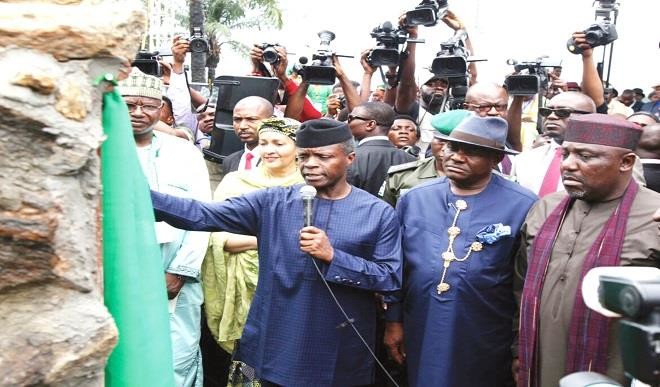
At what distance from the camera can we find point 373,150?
514 cm

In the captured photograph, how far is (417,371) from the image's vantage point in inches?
138

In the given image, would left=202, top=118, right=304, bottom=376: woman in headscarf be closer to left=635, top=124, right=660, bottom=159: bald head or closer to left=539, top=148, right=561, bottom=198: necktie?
left=539, top=148, right=561, bottom=198: necktie

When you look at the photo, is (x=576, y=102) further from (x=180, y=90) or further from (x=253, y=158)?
(x=180, y=90)

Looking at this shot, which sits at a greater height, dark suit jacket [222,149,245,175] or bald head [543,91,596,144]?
bald head [543,91,596,144]

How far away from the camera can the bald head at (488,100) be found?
496cm

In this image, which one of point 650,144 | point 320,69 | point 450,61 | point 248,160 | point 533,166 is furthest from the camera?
point 320,69

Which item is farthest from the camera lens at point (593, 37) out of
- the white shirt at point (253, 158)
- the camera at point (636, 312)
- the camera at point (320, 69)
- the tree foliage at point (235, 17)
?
the tree foliage at point (235, 17)

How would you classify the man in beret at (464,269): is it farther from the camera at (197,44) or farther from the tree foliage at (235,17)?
the tree foliage at (235,17)

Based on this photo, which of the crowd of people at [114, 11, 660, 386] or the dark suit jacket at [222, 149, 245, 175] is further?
the dark suit jacket at [222, 149, 245, 175]

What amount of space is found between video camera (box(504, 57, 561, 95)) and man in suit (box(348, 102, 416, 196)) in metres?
0.96

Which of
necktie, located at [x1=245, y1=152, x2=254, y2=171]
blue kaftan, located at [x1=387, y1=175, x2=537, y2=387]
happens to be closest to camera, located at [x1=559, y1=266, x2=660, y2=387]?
blue kaftan, located at [x1=387, y1=175, x2=537, y2=387]

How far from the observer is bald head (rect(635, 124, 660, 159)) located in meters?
4.76

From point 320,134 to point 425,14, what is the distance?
10.3 feet

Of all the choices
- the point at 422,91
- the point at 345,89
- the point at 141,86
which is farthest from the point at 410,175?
the point at 422,91
